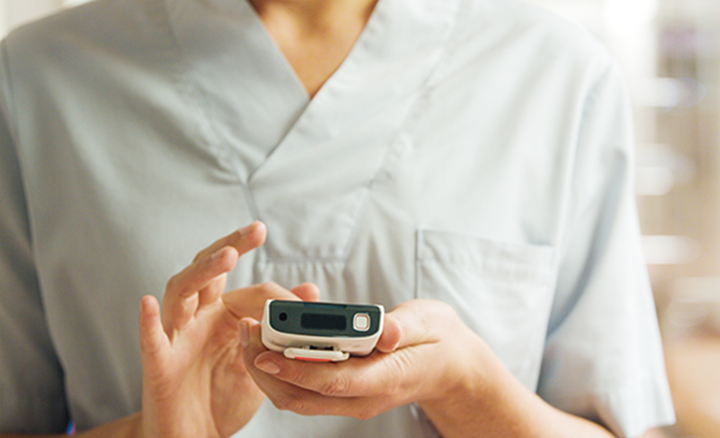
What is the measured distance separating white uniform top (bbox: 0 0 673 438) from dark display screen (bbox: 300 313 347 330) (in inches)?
7.2

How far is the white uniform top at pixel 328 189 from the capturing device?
0.52m

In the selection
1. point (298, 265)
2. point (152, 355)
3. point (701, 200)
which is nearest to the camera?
point (152, 355)

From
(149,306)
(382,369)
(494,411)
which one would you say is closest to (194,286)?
(149,306)

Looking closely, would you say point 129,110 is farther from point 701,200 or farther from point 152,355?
point 701,200

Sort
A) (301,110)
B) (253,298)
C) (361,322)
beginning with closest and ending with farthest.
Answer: (361,322), (253,298), (301,110)

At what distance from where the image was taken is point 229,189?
0.53 metres

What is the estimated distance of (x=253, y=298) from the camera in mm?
428

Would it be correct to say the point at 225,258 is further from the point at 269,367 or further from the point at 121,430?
the point at 121,430

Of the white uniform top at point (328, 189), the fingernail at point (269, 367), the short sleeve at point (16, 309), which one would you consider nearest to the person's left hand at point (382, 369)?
the fingernail at point (269, 367)

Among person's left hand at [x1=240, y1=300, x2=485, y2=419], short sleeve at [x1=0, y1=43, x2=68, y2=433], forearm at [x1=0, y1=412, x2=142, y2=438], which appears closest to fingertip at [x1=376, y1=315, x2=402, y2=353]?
person's left hand at [x1=240, y1=300, x2=485, y2=419]

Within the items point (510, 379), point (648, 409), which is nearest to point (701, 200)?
point (648, 409)

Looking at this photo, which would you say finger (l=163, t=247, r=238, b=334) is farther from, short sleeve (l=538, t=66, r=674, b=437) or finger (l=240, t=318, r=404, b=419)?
short sleeve (l=538, t=66, r=674, b=437)

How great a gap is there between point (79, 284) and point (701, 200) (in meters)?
2.65

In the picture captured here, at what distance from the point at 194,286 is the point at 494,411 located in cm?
27
